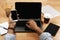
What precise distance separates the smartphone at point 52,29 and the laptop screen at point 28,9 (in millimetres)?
190

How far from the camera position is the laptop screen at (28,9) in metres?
1.86

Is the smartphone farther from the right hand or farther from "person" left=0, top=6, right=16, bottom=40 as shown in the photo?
"person" left=0, top=6, right=16, bottom=40

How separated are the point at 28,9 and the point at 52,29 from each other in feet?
1.03

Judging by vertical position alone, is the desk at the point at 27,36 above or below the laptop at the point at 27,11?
below

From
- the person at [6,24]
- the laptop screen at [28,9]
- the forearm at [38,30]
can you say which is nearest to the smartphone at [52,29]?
the forearm at [38,30]

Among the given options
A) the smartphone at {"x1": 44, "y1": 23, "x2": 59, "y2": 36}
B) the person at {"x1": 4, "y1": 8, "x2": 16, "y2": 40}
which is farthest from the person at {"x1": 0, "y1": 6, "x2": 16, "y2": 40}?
the smartphone at {"x1": 44, "y1": 23, "x2": 59, "y2": 36}

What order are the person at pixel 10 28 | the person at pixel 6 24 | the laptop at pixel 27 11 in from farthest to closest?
the laptop at pixel 27 11 → the person at pixel 6 24 → the person at pixel 10 28

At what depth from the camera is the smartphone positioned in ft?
5.56

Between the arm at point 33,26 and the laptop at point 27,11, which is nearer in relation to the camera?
the arm at point 33,26

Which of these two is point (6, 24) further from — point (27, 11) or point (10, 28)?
point (27, 11)

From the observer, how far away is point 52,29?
1710 mm

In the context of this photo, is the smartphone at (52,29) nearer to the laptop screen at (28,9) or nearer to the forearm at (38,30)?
the forearm at (38,30)

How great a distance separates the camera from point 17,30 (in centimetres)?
178

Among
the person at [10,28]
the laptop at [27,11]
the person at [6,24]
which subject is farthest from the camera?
the laptop at [27,11]
